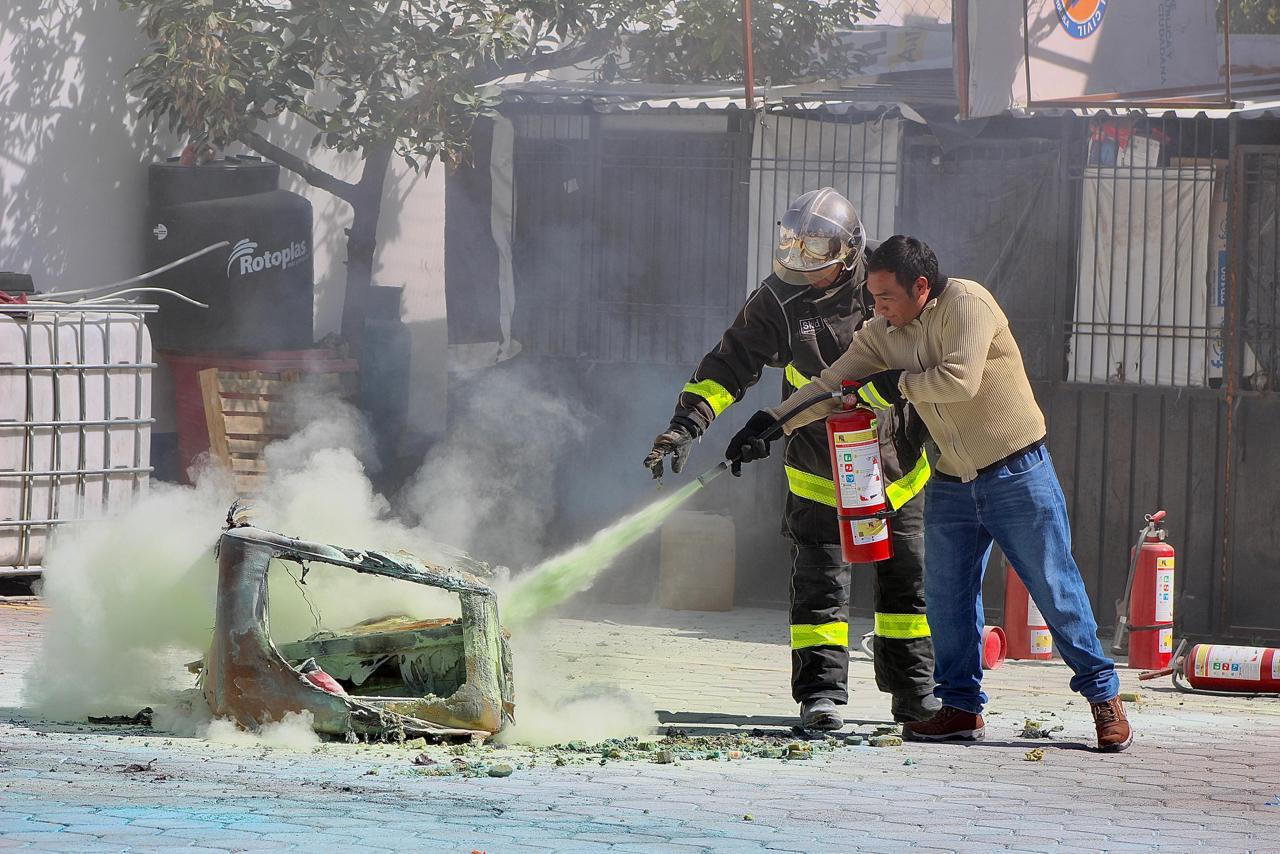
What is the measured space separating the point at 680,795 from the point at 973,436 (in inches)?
69.1

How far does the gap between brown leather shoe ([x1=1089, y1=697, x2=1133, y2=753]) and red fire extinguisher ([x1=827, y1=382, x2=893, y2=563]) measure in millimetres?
957

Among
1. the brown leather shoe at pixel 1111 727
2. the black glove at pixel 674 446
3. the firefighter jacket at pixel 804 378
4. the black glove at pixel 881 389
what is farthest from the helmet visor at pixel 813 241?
the brown leather shoe at pixel 1111 727

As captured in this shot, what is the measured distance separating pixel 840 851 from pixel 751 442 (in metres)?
2.11

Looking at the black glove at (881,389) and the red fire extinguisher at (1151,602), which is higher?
the black glove at (881,389)

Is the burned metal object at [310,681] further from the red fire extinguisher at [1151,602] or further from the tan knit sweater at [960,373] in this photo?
the red fire extinguisher at [1151,602]

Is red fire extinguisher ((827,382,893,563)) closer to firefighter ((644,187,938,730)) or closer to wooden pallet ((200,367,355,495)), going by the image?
firefighter ((644,187,938,730))

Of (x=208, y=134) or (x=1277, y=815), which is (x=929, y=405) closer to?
(x=1277, y=815)

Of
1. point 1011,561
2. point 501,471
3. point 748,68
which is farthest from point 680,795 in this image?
point 748,68

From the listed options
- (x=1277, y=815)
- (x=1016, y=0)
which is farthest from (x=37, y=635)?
(x=1016, y=0)

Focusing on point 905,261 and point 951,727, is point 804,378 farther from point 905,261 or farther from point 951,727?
point 951,727

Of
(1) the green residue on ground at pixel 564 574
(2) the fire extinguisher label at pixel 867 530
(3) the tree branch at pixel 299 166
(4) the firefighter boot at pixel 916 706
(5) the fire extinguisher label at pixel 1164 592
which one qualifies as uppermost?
(3) the tree branch at pixel 299 166

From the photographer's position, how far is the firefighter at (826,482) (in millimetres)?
6527

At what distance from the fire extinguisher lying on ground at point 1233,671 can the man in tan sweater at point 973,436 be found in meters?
1.66

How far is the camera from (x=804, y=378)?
6.70 meters
